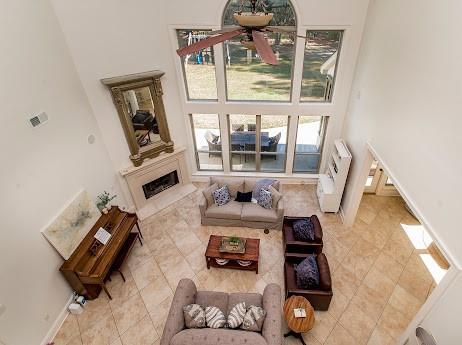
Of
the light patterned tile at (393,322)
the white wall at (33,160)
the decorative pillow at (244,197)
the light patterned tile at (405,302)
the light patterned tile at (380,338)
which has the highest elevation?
the white wall at (33,160)

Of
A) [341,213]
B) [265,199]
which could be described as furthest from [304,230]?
[341,213]

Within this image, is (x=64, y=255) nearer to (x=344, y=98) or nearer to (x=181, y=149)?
(x=181, y=149)

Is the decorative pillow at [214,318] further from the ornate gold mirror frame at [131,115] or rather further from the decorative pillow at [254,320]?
the ornate gold mirror frame at [131,115]

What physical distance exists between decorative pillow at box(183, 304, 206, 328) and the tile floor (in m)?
1.00

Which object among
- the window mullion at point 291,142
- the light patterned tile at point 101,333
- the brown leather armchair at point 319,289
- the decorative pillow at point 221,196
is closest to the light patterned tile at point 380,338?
the brown leather armchair at point 319,289

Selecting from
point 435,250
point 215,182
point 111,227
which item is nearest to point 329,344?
point 435,250

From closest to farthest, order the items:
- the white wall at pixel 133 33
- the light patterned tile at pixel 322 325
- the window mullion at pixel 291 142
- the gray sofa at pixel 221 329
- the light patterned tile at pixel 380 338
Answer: the gray sofa at pixel 221 329 → the light patterned tile at pixel 380 338 → the light patterned tile at pixel 322 325 → the white wall at pixel 133 33 → the window mullion at pixel 291 142

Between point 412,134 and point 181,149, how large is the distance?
5.12 meters

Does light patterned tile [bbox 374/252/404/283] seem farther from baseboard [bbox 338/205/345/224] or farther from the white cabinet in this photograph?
the white cabinet

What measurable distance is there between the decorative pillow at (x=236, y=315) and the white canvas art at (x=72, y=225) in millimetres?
3033

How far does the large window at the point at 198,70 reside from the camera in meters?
5.93

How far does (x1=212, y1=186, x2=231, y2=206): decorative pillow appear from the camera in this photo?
6.21m

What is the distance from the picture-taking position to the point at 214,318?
387 centimetres

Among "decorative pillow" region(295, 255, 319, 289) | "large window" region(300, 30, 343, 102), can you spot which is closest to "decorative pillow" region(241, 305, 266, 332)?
"decorative pillow" region(295, 255, 319, 289)
